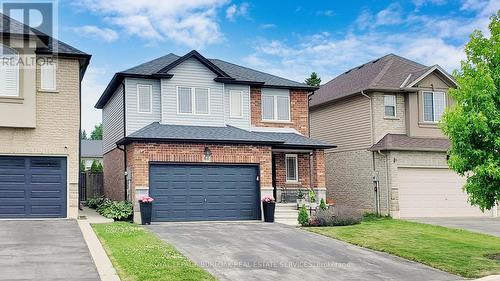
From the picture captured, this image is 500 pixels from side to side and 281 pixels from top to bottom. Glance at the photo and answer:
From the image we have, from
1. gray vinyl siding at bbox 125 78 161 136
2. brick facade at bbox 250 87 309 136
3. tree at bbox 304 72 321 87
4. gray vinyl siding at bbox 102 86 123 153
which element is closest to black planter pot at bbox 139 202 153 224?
gray vinyl siding at bbox 125 78 161 136

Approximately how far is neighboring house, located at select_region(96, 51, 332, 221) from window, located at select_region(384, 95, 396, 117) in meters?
3.76

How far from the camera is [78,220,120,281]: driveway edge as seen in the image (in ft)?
36.5

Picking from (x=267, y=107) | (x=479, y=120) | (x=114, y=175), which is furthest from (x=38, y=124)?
(x=479, y=120)

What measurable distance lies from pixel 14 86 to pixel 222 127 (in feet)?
28.1

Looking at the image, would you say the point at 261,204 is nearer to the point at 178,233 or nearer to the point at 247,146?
the point at 247,146

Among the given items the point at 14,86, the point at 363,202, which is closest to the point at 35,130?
the point at 14,86

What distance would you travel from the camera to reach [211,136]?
72.3ft

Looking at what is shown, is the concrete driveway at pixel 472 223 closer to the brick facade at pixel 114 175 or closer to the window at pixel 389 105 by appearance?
the window at pixel 389 105

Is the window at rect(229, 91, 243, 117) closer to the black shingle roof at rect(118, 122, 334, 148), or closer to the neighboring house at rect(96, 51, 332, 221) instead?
the neighboring house at rect(96, 51, 332, 221)

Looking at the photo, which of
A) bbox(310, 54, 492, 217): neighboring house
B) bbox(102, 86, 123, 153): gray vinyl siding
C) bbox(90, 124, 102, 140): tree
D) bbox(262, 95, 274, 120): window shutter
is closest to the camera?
bbox(102, 86, 123, 153): gray vinyl siding

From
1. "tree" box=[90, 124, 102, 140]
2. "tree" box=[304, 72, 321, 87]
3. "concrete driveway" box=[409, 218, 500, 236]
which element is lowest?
"concrete driveway" box=[409, 218, 500, 236]

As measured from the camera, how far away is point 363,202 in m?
27.0

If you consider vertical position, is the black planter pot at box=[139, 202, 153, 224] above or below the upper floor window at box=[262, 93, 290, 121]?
below

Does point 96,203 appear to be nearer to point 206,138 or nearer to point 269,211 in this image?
point 206,138
